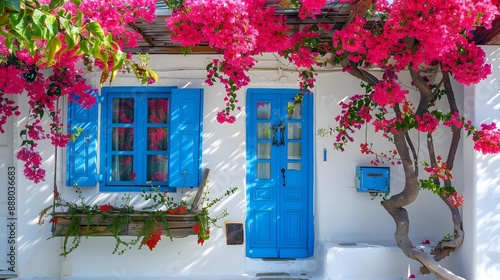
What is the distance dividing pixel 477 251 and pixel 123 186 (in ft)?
13.5

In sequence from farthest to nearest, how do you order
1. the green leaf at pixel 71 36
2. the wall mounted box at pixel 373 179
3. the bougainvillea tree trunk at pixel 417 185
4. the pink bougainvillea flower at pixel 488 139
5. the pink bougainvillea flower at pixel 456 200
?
the wall mounted box at pixel 373 179, the bougainvillea tree trunk at pixel 417 185, the pink bougainvillea flower at pixel 456 200, the pink bougainvillea flower at pixel 488 139, the green leaf at pixel 71 36

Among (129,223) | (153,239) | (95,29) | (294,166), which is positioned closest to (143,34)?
(129,223)

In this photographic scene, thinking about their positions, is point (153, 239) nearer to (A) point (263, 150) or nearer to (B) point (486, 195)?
(A) point (263, 150)

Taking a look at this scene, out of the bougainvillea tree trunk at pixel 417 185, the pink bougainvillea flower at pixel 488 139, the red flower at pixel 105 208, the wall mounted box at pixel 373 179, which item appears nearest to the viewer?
the pink bougainvillea flower at pixel 488 139

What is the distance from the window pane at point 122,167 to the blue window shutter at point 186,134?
61 centimetres

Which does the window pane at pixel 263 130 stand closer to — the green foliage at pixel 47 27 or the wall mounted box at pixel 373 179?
the wall mounted box at pixel 373 179

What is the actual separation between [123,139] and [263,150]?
1748mm

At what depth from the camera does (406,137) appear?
6.07m

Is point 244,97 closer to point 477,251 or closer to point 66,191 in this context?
point 66,191

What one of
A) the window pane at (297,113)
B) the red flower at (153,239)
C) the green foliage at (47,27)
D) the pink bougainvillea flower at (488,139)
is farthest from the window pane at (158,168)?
the green foliage at (47,27)

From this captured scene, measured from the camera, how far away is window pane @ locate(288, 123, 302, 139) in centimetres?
688

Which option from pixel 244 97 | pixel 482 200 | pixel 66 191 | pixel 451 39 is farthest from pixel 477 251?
pixel 66 191

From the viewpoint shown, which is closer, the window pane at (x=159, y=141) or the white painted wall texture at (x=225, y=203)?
the white painted wall texture at (x=225, y=203)

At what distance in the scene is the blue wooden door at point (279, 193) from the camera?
267 inches
